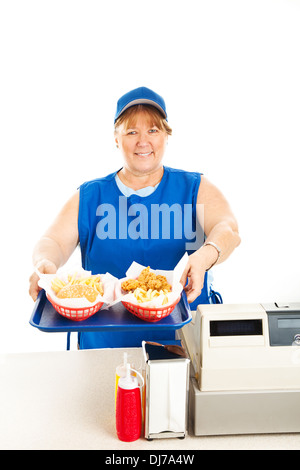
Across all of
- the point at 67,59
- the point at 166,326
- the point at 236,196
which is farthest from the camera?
the point at 236,196

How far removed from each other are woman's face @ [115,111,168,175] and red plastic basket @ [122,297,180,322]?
0.81 meters

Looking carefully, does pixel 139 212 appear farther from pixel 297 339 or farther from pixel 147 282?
pixel 297 339

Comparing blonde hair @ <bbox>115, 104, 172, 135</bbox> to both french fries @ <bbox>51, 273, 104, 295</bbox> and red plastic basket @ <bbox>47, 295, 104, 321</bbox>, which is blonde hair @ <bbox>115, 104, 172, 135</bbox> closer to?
french fries @ <bbox>51, 273, 104, 295</bbox>

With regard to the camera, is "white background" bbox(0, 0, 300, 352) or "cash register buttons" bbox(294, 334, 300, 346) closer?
"cash register buttons" bbox(294, 334, 300, 346)

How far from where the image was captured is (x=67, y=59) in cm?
357

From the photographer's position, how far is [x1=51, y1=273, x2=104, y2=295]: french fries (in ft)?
4.70

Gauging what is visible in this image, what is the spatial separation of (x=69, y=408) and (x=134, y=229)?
882 mm

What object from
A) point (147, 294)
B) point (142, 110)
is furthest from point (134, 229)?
point (147, 294)

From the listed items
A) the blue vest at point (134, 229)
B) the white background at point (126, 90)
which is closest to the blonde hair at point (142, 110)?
the blue vest at point (134, 229)

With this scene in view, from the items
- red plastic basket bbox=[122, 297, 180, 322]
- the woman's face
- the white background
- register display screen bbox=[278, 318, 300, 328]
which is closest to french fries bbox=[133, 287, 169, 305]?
red plastic basket bbox=[122, 297, 180, 322]

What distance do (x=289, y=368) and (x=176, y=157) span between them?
2.78 metres

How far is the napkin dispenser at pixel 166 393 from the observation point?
1.15 meters
